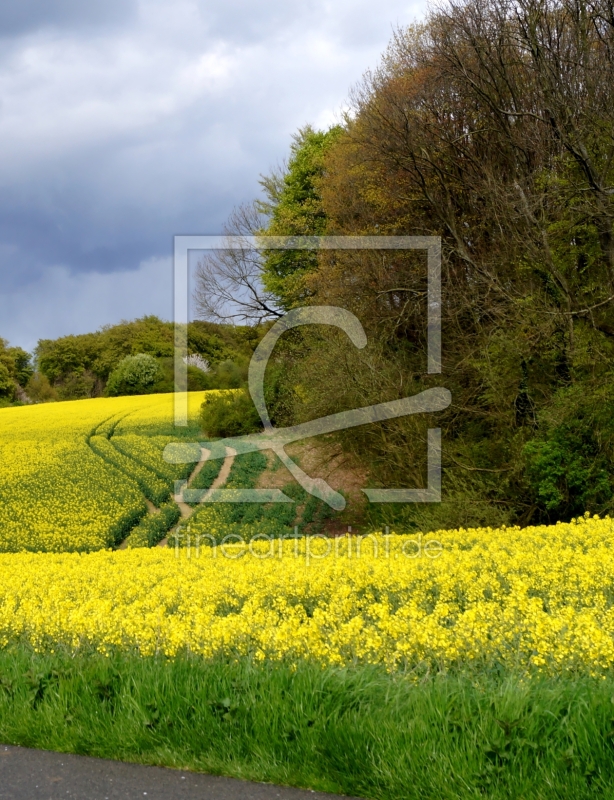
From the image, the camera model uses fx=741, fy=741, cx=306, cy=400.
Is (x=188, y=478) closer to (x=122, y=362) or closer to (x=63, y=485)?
(x=63, y=485)

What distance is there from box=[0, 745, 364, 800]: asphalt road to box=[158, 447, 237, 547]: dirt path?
16018 mm

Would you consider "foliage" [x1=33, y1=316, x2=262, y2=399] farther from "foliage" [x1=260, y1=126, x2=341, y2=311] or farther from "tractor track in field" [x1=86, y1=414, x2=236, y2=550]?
"tractor track in field" [x1=86, y1=414, x2=236, y2=550]

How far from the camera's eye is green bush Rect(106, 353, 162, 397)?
135ft

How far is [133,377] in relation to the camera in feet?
136

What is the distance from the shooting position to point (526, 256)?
1766cm

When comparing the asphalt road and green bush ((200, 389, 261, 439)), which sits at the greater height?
green bush ((200, 389, 261, 439))

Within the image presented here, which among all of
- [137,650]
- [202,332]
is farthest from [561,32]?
[202,332]

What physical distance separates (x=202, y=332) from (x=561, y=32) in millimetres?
29529

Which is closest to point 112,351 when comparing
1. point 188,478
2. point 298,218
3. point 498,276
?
point 298,218

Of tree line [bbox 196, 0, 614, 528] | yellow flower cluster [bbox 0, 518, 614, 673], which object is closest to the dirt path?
tree line [bbox 196, 0, 614, 528]

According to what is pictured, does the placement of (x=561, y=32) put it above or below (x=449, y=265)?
above

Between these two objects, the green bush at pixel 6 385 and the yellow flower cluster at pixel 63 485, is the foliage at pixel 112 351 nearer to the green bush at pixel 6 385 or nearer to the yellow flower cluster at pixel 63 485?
the green bush at pixel 6 385

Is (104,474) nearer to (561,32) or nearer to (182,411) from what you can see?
(182,411)

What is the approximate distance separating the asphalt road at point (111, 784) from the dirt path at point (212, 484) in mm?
16018
